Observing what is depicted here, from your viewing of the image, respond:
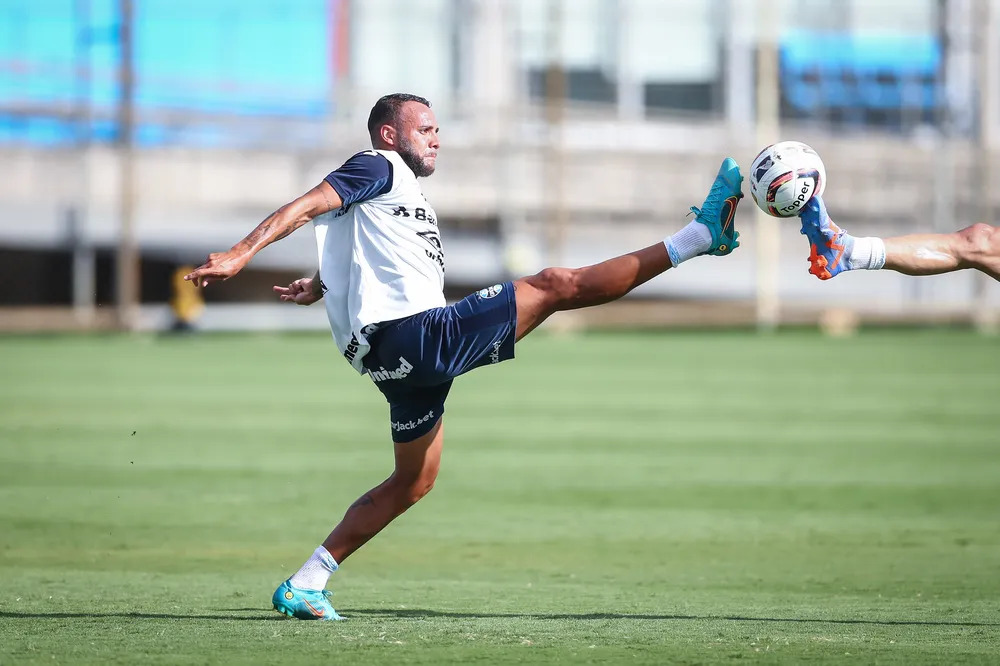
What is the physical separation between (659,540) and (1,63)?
31.4 metres

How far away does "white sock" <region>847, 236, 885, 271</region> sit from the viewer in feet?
24.6

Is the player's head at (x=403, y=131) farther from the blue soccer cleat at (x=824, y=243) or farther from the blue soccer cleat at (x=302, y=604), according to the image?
the blue soccer cleat at (x=302, y=604)

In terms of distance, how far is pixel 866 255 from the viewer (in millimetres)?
7523

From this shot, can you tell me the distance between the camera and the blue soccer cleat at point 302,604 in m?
7.03

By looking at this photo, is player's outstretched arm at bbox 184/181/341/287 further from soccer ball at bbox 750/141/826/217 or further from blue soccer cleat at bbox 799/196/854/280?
blue soccer cleat at bbox 799/196/854/280

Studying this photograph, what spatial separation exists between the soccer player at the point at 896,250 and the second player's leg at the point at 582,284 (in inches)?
38.5

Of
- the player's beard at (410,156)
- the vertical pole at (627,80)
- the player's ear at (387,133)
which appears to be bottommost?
the player's beard at (410,156)

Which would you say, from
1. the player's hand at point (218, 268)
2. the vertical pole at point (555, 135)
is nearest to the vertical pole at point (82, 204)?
the vertical pole at point (555, 135)

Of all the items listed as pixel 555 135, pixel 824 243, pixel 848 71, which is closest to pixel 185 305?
pixel 555 135

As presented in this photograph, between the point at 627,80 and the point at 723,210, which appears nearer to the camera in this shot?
the point at 723,210

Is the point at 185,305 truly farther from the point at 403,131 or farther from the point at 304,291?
the point at 403,131

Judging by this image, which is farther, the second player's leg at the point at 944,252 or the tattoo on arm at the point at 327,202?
the second player's leg at the point at 944,252

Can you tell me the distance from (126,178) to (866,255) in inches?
1146

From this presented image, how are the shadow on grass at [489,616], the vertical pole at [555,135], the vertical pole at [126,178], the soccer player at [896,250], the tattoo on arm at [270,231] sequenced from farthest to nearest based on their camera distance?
the vertical pole at [555,135]
the vertical pole at [126,178]
the soccer player at [896,250]
the shadow on grass at [489,616]
the tattoo on arm at [270,231]
